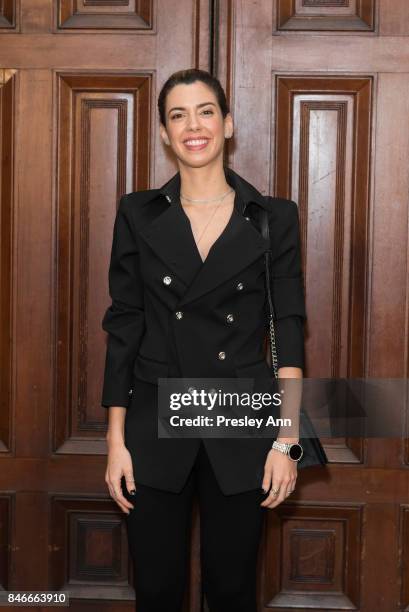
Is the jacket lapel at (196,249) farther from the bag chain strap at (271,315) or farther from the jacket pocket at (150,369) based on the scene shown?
the jacket pocket at (150,369)

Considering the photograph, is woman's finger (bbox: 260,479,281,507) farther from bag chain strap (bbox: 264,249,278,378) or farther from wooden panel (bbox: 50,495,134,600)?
wooden panel (bbox: 50,495,134,600)

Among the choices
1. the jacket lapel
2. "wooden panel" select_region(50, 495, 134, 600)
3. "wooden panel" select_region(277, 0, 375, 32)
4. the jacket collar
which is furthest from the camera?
"wooden panel" select_region(50, 495, 134, 600)

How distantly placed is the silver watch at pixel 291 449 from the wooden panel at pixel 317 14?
1.33 meters

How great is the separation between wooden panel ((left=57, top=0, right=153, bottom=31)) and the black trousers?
54.6 inches

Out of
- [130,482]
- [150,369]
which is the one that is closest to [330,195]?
[150,369]

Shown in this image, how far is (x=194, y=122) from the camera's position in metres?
1.93

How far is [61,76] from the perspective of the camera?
8.09 feet

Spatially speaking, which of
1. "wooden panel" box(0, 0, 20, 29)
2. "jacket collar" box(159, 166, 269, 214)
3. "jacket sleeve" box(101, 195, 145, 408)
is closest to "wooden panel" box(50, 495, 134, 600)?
"jacket sleeve" box(101, 195, 145, 408)

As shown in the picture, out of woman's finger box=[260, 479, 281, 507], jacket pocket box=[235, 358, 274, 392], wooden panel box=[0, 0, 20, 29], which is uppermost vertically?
wooden panel box=[0, 0, 20, 29]

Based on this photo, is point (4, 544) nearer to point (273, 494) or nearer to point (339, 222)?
point (273, 494)

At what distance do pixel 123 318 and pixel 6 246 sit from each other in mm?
730

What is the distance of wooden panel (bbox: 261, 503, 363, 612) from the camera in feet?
8.25

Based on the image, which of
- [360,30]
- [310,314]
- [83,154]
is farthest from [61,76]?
[310,314]

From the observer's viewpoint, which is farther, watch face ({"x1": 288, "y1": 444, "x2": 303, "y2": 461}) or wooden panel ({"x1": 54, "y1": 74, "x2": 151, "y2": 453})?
wooden panel ({"x1": 54, "y1": 74, "x2": 151, "y2": 453})
